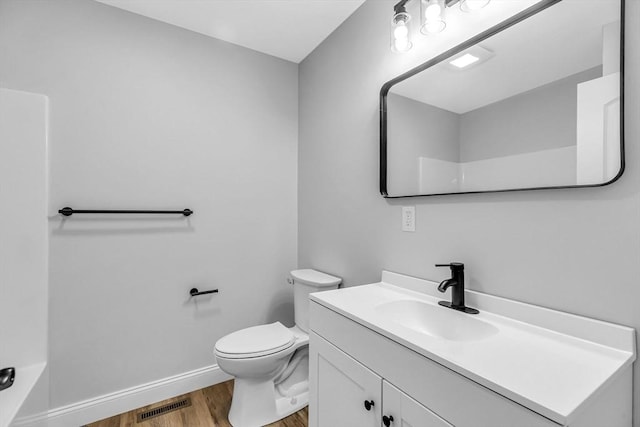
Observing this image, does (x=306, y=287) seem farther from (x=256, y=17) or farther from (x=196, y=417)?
(x=256, y=17)

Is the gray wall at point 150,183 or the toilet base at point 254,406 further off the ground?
the gray wall at point 150,183

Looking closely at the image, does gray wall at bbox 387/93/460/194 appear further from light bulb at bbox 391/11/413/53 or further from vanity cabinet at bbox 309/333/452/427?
vanity cabinet at bbox 309/333/452/427

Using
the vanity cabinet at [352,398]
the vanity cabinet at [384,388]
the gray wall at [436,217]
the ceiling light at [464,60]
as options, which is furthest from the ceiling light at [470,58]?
the vanity cabinet at [352,398]

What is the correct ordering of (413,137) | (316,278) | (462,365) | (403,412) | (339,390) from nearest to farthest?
(462,365), (403,412), (339,390), (413,137), (316,278)

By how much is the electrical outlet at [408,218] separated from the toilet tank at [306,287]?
23.6 inches

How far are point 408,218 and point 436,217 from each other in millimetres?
149

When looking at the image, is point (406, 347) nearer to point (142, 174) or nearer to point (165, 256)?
point (165, 256)

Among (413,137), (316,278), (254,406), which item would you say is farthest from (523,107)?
(254,406)

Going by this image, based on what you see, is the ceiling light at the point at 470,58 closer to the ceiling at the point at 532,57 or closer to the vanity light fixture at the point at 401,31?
the ceiling at the point at 532,57

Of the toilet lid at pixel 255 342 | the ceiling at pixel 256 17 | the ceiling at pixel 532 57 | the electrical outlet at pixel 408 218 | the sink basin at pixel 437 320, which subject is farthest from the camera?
the ceiling at pixel 256 17

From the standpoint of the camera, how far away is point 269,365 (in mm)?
1586

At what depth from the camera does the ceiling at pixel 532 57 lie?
0.87 meters

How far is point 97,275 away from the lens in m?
1.68

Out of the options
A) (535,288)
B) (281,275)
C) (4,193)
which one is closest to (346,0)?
(535,288)
